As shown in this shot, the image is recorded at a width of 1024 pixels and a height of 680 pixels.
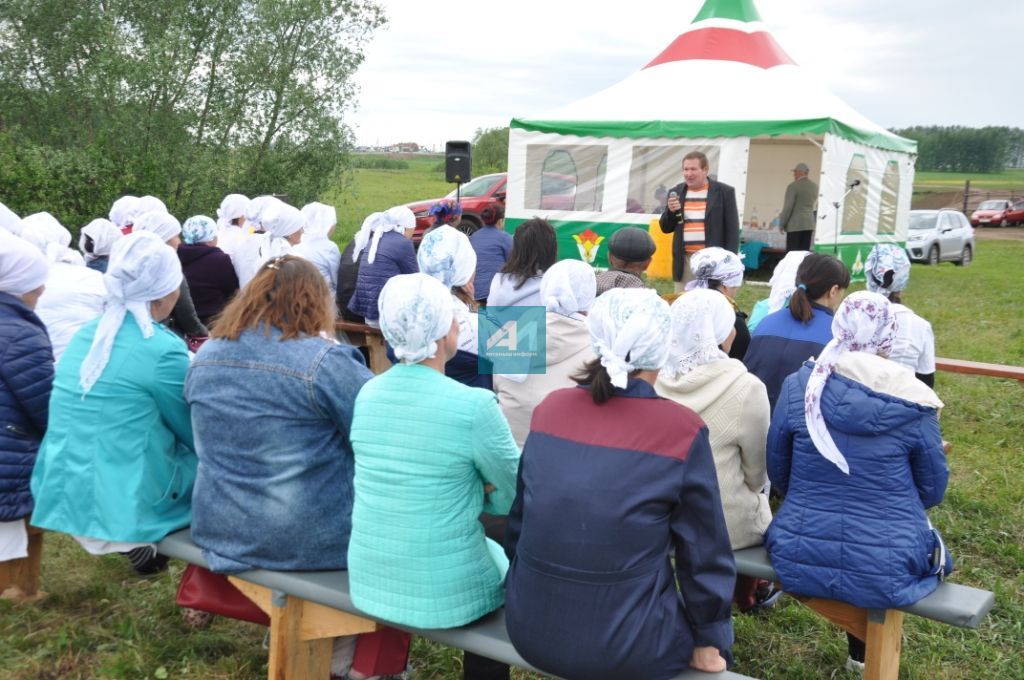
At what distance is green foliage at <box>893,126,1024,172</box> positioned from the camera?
61.9m

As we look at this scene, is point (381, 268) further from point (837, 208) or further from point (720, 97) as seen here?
point (837, 208)

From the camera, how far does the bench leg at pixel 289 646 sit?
2.76 m

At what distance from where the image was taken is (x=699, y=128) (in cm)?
1223

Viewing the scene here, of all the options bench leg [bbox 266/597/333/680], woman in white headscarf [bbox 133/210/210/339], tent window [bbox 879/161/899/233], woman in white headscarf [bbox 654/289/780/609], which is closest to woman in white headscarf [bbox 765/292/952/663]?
woman in white headscarf [bbox 654/289/780/609]

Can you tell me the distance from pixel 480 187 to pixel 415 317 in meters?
14.8

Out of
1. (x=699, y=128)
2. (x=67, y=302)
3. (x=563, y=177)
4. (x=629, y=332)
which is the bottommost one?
(x=67, y=302)

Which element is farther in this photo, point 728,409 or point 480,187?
point 480,187

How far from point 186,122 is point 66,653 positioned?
8.93 m

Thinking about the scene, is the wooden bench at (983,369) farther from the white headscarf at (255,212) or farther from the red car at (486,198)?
the red car at (486,198)

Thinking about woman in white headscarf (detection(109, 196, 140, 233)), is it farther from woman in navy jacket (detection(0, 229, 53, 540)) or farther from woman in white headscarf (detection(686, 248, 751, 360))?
woman in white headscarf (detection(686, 248, 751, 360))

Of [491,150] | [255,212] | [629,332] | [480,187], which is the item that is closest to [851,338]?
[629,332]

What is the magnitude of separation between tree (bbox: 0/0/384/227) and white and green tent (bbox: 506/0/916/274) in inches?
150

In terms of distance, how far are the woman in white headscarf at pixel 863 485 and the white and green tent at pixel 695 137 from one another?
385 inches

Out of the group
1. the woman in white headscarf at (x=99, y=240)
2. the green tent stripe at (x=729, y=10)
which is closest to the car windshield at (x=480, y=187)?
the green tent stripe at (x=729, y=10)
